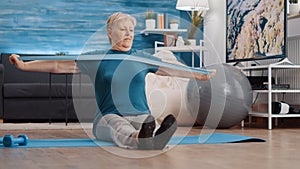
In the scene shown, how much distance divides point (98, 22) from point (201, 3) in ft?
4.47

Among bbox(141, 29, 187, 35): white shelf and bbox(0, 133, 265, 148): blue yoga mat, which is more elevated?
bbox(141, 29, 187, 35): white shelf

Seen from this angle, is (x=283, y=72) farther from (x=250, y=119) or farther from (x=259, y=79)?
(x=250, y=119)

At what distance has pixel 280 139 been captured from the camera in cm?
373

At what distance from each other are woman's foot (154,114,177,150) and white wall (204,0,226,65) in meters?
3.70

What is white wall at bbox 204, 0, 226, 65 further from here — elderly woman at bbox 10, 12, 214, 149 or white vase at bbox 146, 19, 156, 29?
elderly woman at bbox 10, 12, 214, 149

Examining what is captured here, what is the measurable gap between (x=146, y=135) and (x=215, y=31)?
4.18 m

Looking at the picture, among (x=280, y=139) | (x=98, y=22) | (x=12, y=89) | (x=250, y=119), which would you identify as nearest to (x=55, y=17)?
(x=98, y=22)

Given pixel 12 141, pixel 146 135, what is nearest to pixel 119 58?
pixel 146 135

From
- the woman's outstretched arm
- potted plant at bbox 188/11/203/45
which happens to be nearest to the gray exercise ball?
the woman's outstretched arm

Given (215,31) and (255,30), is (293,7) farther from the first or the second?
(215,31)

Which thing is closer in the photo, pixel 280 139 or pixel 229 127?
pixel 280 139

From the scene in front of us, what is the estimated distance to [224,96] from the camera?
4.67 metres

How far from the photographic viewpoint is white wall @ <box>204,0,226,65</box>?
21.6 ft

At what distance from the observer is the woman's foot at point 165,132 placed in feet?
8.79
